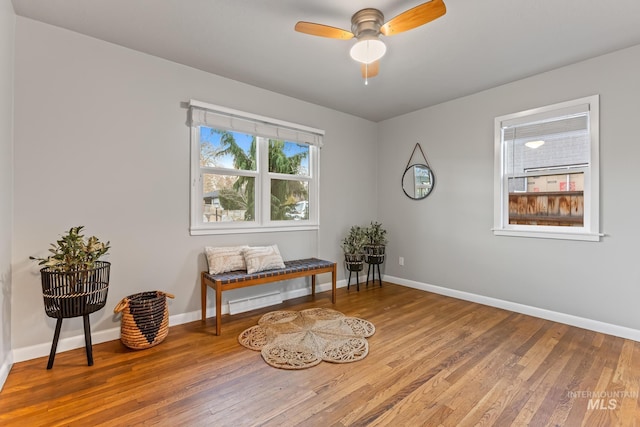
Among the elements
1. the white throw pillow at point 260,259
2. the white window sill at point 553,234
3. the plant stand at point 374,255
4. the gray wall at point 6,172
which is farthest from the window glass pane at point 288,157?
the white window sill at point 553,234

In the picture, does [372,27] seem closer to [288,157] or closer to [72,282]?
[288,157]

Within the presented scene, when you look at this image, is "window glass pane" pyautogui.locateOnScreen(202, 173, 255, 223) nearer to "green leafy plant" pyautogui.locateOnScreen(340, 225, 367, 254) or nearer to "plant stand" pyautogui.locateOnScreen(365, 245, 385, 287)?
"green leafy plant" pyautogui.locateOnScreen(340, 225, 367, 254)

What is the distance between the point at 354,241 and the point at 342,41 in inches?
105

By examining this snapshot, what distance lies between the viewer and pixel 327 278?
4285 millimetres

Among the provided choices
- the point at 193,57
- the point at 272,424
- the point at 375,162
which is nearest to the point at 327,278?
the point at 375,162

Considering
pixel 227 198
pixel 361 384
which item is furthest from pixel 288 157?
pixel 361 384

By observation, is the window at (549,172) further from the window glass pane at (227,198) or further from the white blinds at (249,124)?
the window glass pane at (227,198)

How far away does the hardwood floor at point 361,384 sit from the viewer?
5.52 feet

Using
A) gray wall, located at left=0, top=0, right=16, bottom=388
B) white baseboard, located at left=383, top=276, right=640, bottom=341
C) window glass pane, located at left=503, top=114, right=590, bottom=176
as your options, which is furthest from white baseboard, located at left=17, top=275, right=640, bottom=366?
window glass pane, located at left=503, top=114, right=590, bottom=176

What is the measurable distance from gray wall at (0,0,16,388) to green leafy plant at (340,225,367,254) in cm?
349

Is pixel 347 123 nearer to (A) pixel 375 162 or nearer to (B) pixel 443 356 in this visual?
(A) pixel 375 162

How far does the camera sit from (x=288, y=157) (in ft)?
12.9

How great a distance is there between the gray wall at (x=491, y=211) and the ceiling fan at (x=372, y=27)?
6.75ft

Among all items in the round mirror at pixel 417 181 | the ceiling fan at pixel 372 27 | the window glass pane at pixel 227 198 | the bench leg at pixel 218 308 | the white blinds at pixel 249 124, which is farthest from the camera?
the round mirror at pixel 417 181
